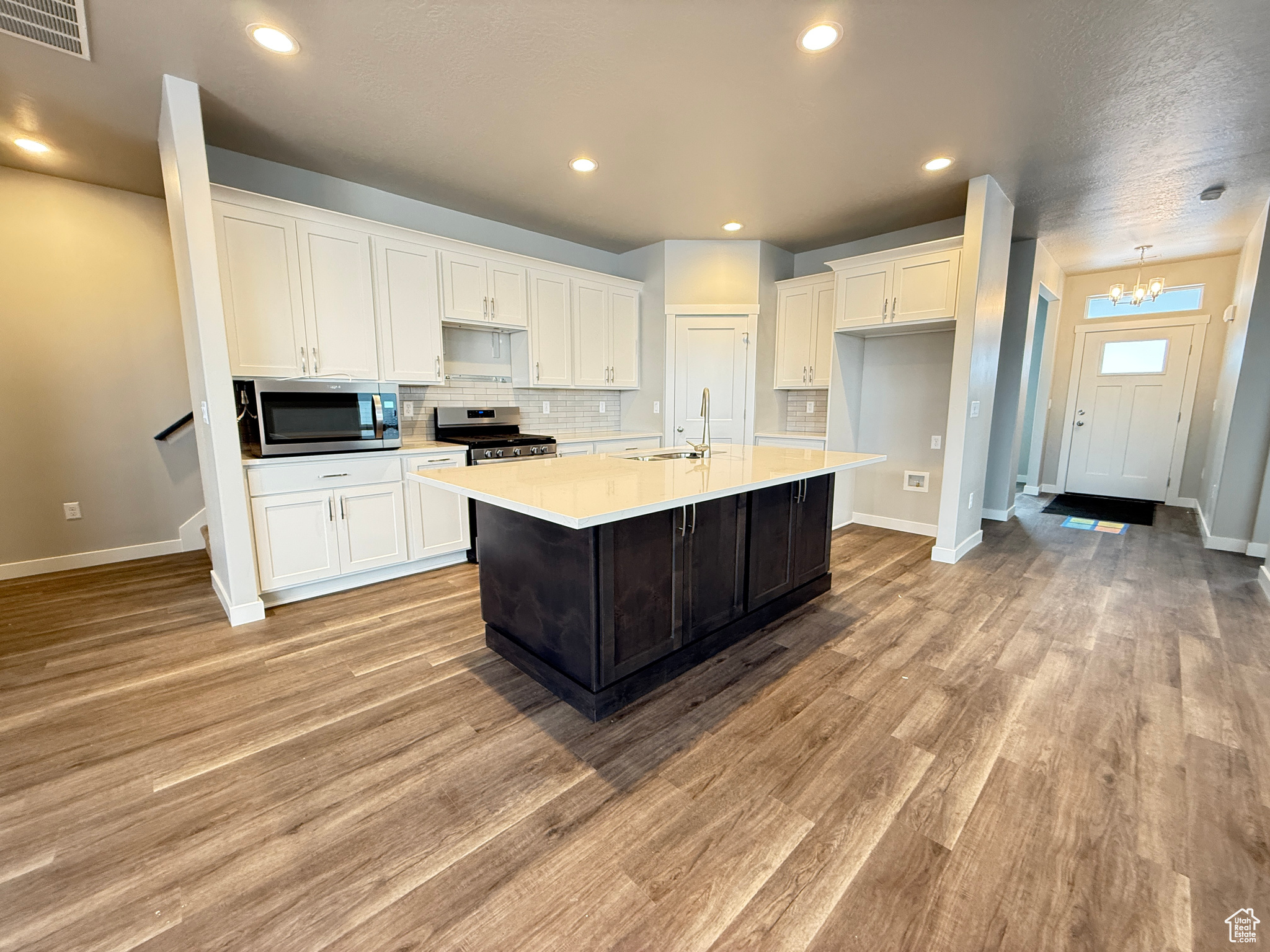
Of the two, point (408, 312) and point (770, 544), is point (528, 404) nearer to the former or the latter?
point (408, 312)

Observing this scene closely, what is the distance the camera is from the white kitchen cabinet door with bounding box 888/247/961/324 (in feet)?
12.3

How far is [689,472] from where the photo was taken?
2.32 metres

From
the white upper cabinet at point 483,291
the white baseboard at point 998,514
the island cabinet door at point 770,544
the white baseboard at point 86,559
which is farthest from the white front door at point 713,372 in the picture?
the white baseboard at point 86,559

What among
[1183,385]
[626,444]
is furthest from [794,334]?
[1183,385]

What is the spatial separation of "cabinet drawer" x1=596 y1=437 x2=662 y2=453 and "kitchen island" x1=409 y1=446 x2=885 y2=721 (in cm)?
175

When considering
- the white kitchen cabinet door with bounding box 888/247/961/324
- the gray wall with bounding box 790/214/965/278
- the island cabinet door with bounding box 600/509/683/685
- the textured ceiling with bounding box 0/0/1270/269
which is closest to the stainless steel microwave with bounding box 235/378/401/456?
the textured ceiling with bounding box 0/0/1270/269

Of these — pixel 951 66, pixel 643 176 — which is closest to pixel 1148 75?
pixel 951 66

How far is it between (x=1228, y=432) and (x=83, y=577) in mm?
8690

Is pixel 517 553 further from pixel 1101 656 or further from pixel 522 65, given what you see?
pixel 1101 656

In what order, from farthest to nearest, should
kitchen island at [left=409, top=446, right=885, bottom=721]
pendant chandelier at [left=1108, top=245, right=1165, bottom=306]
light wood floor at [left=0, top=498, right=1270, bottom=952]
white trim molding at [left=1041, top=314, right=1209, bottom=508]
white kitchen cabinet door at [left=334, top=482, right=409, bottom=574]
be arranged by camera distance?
white trim molding at [left=1041, top=314, right=1209, bottom=508] < pendant chandelier at [left=1108, top=245, right=1165, bottom=306] < white kitchen cabinet door at [left=334, top=482, right=409, bottom=574] < kitchen island at [left=409, top=446, right=885, bottom=721] < light wood floor at [left=0, top=498, right=1270, bottom=952]

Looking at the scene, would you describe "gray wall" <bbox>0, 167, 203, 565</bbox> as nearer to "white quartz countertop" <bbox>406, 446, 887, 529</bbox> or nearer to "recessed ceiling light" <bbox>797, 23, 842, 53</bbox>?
"white quartz countertop" <bbox>406, 446, 887, 529</bbox>

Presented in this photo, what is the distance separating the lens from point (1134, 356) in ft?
19.5

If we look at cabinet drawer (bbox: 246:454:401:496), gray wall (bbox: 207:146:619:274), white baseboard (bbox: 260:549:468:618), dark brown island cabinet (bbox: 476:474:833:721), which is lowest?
white baseboard (bbox: 260:549:468:618)

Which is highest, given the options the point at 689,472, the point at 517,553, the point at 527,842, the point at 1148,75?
the point at 1148,75
